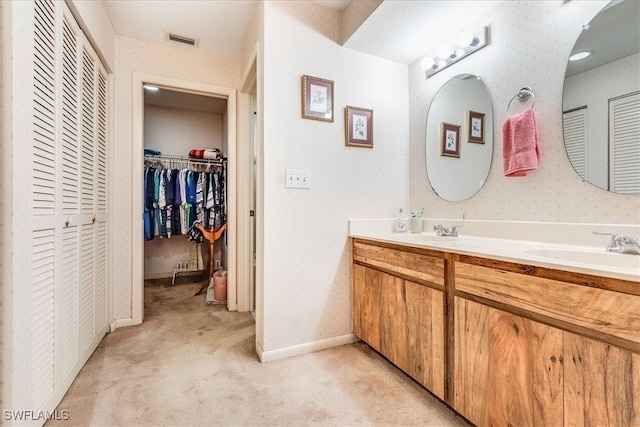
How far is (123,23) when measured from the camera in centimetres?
231

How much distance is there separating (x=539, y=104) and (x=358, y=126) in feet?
3.52

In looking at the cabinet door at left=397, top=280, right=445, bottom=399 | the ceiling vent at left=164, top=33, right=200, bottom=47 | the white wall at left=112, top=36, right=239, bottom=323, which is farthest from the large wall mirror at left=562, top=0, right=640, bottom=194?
the white wall at left=112, top=36, right=239, bottom=323

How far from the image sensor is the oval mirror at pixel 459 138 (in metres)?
1.82

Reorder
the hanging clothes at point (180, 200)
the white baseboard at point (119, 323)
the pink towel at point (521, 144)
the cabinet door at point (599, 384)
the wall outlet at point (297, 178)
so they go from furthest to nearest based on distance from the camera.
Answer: the hanging clothes at point (180, 200), the white baseboard at point (119, 323), the wall outlet at point (297, 178), the pink towel at point (521, 144), the cabinet door at point (599, 384)

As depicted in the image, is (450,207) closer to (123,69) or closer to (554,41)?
(554,41)

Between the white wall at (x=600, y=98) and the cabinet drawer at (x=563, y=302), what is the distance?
2.30 ft

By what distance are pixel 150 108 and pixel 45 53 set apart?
3.14 m

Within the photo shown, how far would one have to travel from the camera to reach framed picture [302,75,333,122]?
1976 millimetres

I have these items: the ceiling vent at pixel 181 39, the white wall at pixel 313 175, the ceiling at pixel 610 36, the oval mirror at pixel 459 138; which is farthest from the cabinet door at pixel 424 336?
the ceiling vent at pixel 181 39

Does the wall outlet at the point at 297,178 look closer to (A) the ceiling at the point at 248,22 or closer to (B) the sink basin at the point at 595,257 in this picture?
(A) the ceiling at the point at 248,22

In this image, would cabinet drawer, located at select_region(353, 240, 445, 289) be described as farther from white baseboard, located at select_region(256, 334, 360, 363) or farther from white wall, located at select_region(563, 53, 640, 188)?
white wall, located at select_region(563, 53, 640, 188)

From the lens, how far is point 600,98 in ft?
4.29

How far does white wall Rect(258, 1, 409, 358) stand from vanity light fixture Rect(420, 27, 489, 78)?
33 cm

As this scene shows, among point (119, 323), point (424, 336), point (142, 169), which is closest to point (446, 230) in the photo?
point (424, 336)
